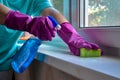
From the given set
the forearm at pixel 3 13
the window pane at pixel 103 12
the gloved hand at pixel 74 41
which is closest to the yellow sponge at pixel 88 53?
the gloved hand at pixel 74 41

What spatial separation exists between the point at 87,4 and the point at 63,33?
9.2 inches

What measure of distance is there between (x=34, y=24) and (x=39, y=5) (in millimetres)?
371

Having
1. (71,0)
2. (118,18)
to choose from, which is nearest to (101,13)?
(118,18)

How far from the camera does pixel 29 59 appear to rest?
2.37 feet

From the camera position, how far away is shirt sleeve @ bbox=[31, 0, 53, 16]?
89 cm

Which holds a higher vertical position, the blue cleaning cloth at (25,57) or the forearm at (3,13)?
the forearm at (3,13)

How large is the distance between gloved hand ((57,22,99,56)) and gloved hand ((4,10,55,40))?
145 mm

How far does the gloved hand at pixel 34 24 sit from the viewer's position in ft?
1.78

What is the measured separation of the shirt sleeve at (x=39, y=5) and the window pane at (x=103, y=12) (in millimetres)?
171

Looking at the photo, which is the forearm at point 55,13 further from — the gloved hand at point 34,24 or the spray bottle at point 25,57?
the gloved hand at point 34,24

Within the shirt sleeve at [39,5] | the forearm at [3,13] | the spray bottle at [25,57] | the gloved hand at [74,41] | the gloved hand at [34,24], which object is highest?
the shirt sleeve at [39,5]

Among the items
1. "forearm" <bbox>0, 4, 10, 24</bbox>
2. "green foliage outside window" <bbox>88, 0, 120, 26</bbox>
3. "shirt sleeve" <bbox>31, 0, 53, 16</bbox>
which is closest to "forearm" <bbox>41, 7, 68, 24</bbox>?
"shirt sleeve" <bbox>31, 0, 53, 16</bbox>

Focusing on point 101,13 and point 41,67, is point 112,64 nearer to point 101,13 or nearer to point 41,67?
point 101,13

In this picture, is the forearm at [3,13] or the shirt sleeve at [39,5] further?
the shirt sleeve at [39,5]
